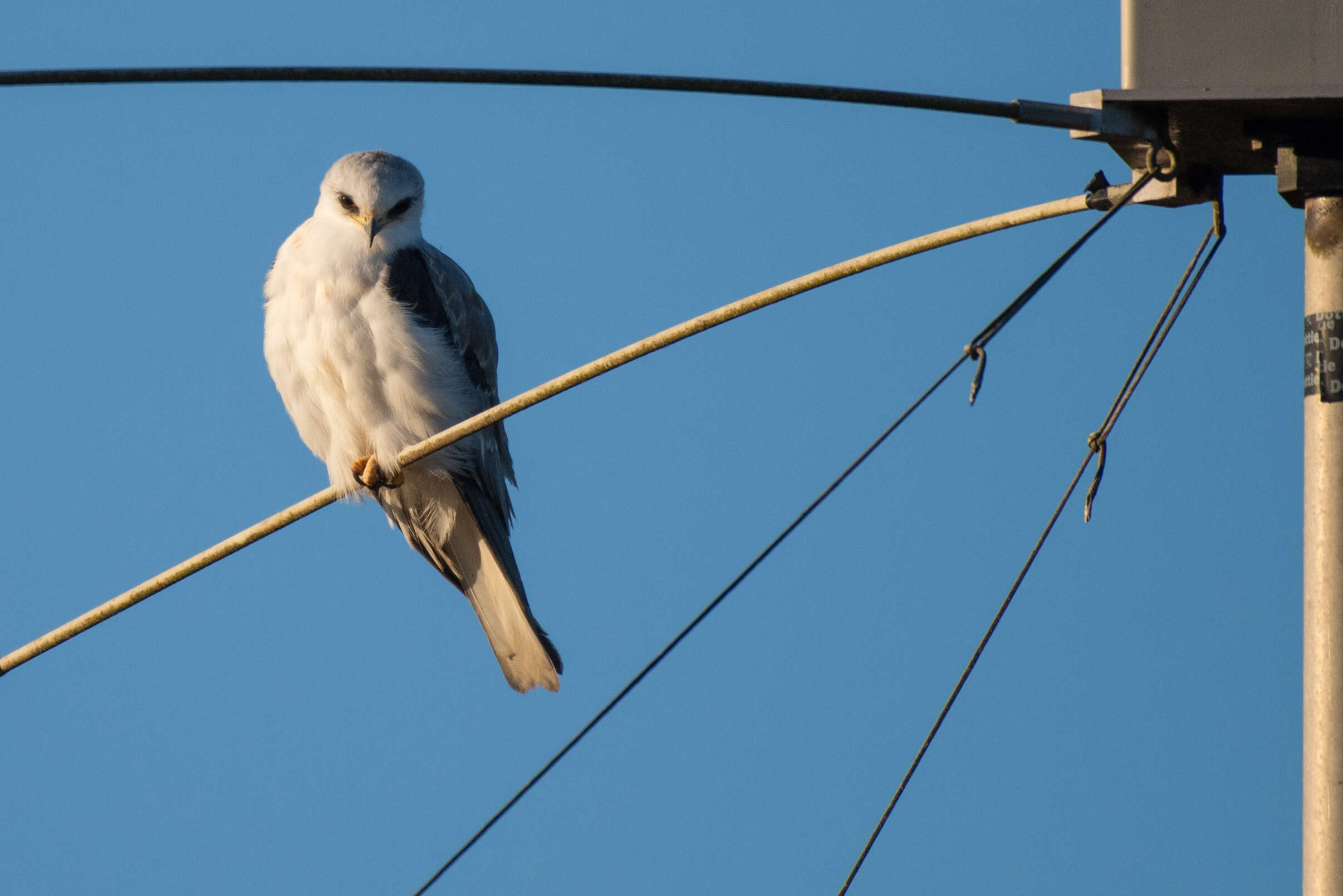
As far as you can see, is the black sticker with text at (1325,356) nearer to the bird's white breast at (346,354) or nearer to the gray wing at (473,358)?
the bird's white breast at (346,354)

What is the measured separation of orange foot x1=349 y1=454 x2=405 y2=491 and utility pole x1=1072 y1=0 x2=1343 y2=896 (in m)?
3.44

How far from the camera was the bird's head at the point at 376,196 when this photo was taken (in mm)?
5742

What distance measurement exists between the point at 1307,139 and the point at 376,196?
3.65m

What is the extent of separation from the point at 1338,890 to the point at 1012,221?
148 centimetres

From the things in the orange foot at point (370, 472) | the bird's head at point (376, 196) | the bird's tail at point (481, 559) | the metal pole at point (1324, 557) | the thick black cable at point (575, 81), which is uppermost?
the thick black cable at point (575, 81)

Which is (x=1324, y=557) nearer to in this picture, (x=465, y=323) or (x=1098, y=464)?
(x=1098, y=464)

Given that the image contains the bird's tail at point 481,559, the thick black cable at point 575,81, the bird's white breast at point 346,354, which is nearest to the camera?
the thick black cable at point 575,81

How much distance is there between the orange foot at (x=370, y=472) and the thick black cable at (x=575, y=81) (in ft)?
10.5

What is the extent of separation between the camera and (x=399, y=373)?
18.7 ft

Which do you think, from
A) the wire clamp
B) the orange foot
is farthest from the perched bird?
the wire clamp

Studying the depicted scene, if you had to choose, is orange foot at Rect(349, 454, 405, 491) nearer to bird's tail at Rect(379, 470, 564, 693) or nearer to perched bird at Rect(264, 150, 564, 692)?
perched bird at Rect(264, 150, 564, 692)

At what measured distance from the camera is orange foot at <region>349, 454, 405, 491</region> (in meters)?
5.77

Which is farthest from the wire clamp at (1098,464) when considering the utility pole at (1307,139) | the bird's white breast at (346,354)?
the bird's white breast at (346,354)

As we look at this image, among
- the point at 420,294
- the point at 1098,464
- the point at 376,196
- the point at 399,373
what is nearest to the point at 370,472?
the point at 399,373
